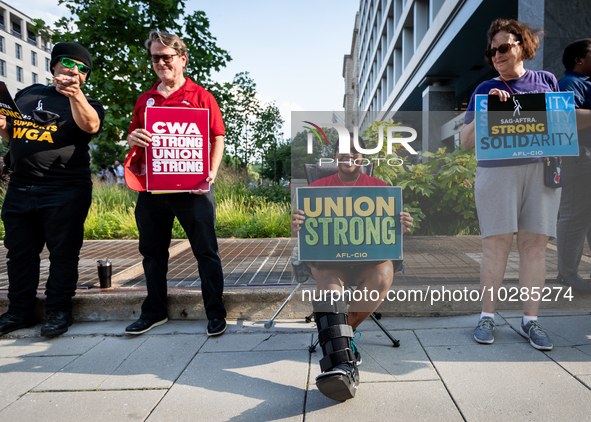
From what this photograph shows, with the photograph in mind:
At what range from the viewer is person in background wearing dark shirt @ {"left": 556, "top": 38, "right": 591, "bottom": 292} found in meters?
3.04

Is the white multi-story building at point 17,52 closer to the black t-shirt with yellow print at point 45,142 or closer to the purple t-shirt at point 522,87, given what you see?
the black t-shirt with yellow print at point 45,142

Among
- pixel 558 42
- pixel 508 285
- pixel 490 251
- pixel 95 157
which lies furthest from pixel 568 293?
pixel 95 157

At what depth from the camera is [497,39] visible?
2672mm

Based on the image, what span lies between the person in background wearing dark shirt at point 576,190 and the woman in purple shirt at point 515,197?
1.58 feet

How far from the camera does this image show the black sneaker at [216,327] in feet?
10.0

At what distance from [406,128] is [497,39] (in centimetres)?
85

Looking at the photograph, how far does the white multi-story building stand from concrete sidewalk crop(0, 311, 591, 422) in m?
58.7

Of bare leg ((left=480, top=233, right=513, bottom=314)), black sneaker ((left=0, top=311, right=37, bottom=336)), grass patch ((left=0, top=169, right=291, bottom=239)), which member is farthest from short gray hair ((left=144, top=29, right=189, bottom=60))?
grass patch ((left=0, top=169, right=291, bottom=239))

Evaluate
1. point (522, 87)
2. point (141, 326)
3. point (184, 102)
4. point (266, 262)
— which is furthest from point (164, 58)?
point (266, 262)

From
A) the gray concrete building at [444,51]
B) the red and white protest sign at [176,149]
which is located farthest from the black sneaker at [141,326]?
the gray concrete building at [444,51]

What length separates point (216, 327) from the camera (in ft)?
10.1

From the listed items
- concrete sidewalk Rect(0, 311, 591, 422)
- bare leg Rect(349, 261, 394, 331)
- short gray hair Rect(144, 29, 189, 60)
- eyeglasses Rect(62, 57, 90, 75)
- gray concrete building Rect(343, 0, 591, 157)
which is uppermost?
gray concrete building Rect(343, 0, 591, 157)

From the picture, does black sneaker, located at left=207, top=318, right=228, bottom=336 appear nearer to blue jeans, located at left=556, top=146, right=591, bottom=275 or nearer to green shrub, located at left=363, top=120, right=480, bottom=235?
green shrub, located at left=363, top=120, right=480, bottom=235

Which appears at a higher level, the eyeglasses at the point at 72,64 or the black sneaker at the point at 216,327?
the eyeglasses at the point at 72,64
